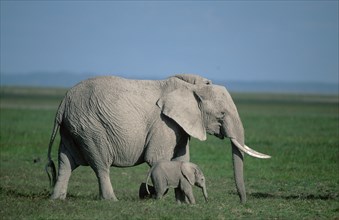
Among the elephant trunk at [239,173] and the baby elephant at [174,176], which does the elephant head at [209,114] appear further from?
the baby elephant at [174,176]

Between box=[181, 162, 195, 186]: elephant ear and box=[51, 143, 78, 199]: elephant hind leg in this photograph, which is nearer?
box=[181, 162, 195, 186]: elephant ear

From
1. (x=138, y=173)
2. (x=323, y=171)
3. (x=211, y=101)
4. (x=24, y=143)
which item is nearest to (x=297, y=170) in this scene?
(x=323, y=171)

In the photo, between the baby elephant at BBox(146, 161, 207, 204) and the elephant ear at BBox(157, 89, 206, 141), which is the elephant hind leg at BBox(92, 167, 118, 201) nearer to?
the baby elephant at BBox(146, 161, 207, 204)

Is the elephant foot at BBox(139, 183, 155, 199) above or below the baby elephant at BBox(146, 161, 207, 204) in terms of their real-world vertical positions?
below

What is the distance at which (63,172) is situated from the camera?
15484mm

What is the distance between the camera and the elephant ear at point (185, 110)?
1498cm

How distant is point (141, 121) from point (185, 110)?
0.75 meters

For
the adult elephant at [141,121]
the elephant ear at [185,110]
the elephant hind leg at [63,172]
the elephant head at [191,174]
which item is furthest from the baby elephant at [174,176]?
the elephant hind leg at [63,172]

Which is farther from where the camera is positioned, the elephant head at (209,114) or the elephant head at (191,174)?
the elephant head at (209,114)

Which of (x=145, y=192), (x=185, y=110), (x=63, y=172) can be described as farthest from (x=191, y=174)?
(x=63, y=172)

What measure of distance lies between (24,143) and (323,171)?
11508 millimetres

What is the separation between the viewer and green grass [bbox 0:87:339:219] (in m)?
13.6

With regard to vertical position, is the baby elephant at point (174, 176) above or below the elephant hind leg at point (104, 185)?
above

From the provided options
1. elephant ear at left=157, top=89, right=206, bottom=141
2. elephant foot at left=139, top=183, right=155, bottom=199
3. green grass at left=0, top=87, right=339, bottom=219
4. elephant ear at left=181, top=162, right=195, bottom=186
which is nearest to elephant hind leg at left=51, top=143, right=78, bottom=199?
green grass at left=0, top=87, right=339, bottom=219
